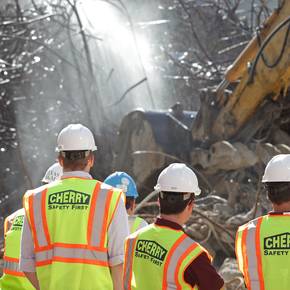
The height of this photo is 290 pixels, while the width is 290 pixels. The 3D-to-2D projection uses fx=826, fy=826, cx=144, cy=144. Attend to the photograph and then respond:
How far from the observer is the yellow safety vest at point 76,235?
352 cm

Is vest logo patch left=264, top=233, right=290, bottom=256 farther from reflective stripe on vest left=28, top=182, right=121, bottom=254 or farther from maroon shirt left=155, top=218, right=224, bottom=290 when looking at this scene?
reflective stripe on vest left=28, top=182, right=121, bottom=254

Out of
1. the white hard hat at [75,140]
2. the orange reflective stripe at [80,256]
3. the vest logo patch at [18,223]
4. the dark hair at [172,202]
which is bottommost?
the orange reflective stripe at [80,256]

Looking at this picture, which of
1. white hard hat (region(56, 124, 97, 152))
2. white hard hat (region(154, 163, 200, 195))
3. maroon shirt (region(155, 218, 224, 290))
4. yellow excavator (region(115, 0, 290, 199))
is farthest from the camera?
yellow excavator (region(115, 0, 290, 199))

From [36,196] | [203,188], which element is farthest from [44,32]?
[36,196]

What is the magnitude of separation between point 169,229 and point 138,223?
3.88 feet

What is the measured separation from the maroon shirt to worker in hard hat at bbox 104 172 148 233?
1.30m

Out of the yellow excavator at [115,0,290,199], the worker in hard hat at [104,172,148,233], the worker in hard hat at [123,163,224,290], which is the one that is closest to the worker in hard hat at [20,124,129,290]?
the worker in hard hat at [123,163,224,290]

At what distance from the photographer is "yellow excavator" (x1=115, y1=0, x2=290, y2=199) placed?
7.79 meters

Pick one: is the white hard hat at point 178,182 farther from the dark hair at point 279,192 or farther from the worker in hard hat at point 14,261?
the worker in hard hat at point 14,261

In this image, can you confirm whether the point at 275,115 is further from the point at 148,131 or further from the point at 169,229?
the point at 169,229

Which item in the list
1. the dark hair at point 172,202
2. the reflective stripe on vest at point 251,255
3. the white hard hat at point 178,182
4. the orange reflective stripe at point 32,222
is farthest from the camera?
the orange reflective stripe at point 32,222

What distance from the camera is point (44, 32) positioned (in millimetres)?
12398

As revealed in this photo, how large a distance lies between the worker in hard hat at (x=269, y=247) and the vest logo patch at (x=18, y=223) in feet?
4.73

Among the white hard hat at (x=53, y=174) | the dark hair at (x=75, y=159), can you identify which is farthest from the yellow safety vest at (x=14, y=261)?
the dark hair at (x=75, y=159)
